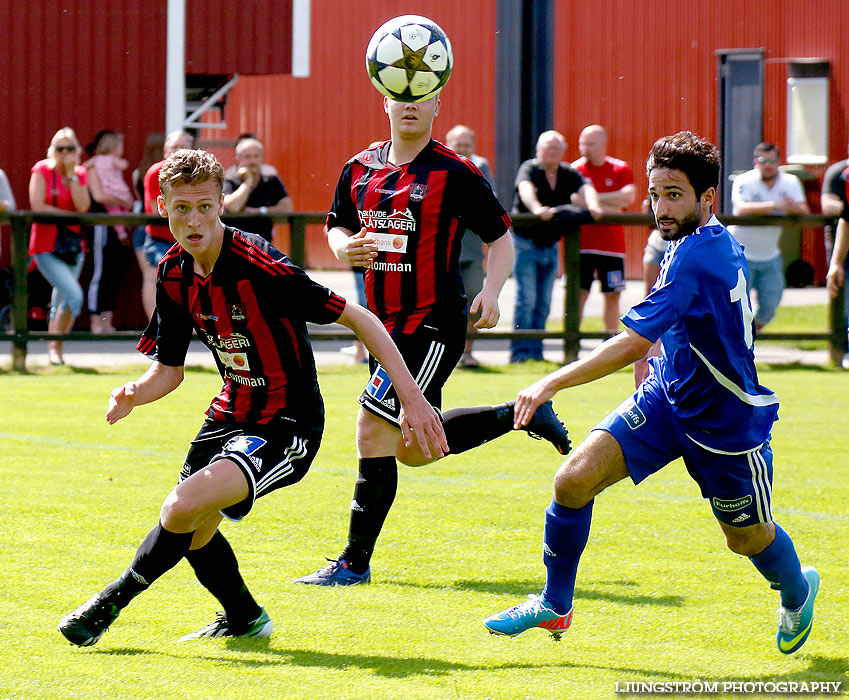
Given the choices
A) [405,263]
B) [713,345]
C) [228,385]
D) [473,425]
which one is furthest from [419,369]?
[713,345]

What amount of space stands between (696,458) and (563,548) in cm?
51

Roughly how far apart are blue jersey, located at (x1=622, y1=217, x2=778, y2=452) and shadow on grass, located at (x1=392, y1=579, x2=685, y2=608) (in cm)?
100

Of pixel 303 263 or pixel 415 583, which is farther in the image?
pixel 303 263

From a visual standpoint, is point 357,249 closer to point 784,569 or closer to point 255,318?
point 255,318

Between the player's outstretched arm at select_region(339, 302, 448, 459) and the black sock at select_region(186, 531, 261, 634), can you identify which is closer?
the player's outstretched arm at select_region(339, 302, 448, 459)

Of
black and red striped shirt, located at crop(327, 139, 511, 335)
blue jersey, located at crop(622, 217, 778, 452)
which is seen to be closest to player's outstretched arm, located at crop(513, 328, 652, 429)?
blue jersey, located at crop(622, 217, 778, 452)

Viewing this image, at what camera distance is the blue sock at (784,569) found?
14.8ft

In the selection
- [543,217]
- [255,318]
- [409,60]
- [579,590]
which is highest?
[409,60]

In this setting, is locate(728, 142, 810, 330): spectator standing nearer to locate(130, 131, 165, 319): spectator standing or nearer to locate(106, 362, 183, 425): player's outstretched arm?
locate(130, 131, 165, 319): spectator standing

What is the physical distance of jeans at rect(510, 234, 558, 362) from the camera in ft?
41.0

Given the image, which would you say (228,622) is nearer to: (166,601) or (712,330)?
(166,601)

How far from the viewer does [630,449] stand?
14.7 ft

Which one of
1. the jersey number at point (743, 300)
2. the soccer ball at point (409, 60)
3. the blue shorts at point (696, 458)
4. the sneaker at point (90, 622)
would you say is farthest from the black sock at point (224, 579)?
the soccer ball at point (409, 60)

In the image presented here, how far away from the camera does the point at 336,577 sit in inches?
213
